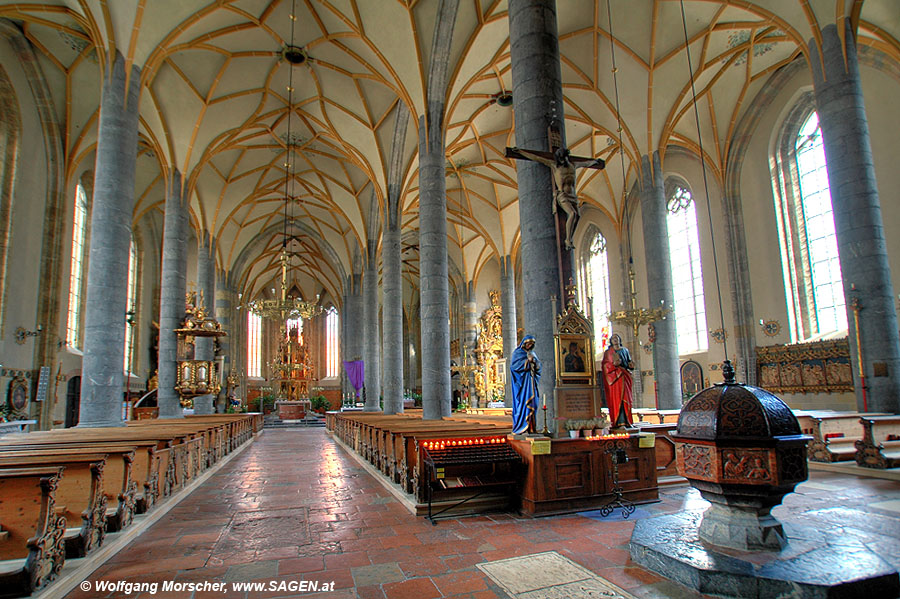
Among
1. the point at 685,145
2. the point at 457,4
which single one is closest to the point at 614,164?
the point at 685,145

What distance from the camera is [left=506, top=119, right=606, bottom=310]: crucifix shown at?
6.98 meters

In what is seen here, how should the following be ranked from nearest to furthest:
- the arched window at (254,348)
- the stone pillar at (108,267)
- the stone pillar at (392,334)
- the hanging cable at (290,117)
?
the stone pillar at (108,267)
the hanging cable at (290,117)
the stone pillar at (392,334)
the arched window at (254,348)

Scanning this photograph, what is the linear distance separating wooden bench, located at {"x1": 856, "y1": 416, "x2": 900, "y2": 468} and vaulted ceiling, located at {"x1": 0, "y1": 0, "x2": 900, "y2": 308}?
823 centimetres

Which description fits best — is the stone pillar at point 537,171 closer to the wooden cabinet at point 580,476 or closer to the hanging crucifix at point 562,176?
the hanging crucifix at point 562,176

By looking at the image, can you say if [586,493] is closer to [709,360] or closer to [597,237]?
[709,360]

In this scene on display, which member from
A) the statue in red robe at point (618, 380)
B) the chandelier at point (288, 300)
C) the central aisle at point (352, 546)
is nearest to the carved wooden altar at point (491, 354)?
the chandelier at point (288, 300)

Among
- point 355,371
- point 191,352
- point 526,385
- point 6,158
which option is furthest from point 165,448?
point 355,371

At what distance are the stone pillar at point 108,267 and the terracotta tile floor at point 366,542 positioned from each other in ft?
12.4

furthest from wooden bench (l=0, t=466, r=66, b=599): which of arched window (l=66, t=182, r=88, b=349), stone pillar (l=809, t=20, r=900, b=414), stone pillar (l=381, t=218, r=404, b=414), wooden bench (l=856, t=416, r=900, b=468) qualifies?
arched window (l=66, t=182, r=88, b=349)

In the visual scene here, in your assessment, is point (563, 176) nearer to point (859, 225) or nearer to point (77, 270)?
point (859, 225)

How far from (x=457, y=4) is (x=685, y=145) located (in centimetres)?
1034

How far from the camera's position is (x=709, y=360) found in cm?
1878

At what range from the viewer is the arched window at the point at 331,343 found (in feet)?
139

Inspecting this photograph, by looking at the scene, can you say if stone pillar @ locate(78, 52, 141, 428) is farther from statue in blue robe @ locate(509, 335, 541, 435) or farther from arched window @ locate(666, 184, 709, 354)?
arched window @ locate(666, 184, 709, 354)
